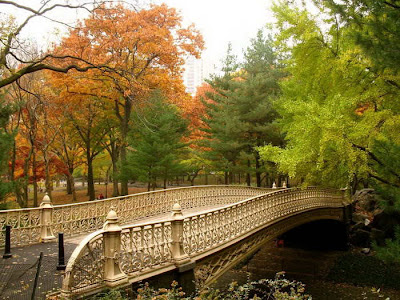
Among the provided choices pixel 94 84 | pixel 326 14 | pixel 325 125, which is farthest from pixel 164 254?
pixel 94 84

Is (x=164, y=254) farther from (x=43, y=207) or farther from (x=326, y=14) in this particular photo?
(x=326, y=14)

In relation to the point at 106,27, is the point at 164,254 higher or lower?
lower

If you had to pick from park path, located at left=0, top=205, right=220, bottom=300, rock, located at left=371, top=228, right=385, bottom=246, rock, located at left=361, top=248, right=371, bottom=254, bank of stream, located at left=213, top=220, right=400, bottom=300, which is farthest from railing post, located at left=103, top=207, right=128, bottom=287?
A: rock, located at left=361, top=248, right=371, bottom=254

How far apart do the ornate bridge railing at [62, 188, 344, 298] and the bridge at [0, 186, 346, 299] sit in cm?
2

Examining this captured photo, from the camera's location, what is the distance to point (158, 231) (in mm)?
7586

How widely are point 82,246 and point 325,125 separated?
313 inches

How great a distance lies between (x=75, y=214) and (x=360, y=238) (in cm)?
1797

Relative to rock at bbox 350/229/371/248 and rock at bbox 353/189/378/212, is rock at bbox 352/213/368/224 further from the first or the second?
rock at bbox 350/229/371/248

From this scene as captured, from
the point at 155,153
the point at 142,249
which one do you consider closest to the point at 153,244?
the point at 142,249

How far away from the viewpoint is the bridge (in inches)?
242

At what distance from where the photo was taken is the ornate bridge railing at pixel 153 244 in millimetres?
5871

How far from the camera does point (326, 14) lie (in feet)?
41.9

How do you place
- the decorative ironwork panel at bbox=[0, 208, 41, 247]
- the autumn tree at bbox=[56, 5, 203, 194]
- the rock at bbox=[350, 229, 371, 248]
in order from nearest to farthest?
Answer: the decorative ironwork panel at bbox=[0, 208, 41, 247], the autumn tree at bbox=[56, 5, 203, 194], the rock at bbox=[350, 229, 371, 248]

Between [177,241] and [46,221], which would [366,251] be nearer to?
[177,241]
